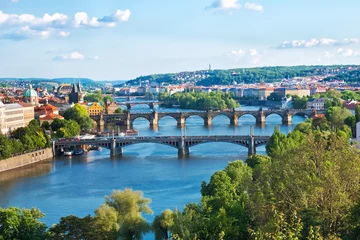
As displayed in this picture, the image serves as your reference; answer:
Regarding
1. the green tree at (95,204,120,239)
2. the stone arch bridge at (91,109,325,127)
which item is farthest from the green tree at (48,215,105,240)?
the stone arch bridge at (91,109,325,127)

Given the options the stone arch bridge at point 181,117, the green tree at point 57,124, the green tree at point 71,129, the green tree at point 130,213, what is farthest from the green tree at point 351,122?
the green tree at point 130,213

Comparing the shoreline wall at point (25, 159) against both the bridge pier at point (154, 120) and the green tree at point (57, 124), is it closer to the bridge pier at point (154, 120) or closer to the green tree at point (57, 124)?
the green tree at point (57, 124)

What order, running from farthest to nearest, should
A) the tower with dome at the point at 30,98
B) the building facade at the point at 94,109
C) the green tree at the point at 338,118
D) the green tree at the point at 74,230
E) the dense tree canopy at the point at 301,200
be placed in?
the building facade at the point at 94,109 < the tower with dome at the point at 30,98 < the green tree at the point at 338,118 < the green tree at the point at 74,230 < the dense tree canopy at the point at 301,200

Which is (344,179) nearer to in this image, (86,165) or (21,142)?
(86,165)

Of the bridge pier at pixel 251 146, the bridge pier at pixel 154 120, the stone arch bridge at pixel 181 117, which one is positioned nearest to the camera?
the bridge pier at pixel 251 146

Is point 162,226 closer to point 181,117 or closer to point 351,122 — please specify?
point 351,122

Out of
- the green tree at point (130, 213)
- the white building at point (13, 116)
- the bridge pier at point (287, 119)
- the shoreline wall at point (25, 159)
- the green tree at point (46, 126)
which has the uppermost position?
the white building at point (13, 116)
